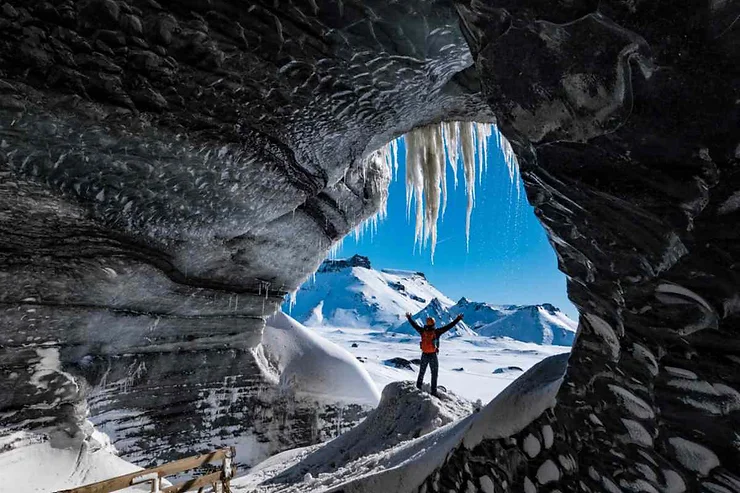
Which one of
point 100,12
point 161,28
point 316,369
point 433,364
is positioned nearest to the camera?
point 100,12

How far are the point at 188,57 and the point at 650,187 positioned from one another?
7.46ft

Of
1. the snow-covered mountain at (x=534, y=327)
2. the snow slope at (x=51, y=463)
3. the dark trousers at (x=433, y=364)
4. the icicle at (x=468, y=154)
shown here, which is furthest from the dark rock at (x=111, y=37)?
the snow-covered mountain at (x=534, y=327)

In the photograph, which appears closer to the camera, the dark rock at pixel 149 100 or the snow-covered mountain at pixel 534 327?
the dark rock at pixel 149 100

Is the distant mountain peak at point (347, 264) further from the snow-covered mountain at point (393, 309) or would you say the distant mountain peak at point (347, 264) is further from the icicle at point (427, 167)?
the icicle at point (427, 167)

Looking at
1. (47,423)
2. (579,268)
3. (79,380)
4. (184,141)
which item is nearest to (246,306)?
(79,380)

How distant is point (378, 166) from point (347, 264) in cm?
7285

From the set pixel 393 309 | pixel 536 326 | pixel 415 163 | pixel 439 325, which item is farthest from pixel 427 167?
pixel 393 309

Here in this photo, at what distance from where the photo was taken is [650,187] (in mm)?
931

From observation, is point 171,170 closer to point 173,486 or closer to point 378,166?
point 173,486

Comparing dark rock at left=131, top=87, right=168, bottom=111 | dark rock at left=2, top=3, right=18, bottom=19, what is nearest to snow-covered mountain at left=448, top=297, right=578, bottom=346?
dark rock at left=131, top=87, right=168, bottom=111

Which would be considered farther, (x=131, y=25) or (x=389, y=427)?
A: (x=389, y=427)

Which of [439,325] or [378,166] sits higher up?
[378,166]

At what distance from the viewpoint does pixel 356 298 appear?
65625 mm

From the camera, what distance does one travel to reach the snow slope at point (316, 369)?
8.15 m
